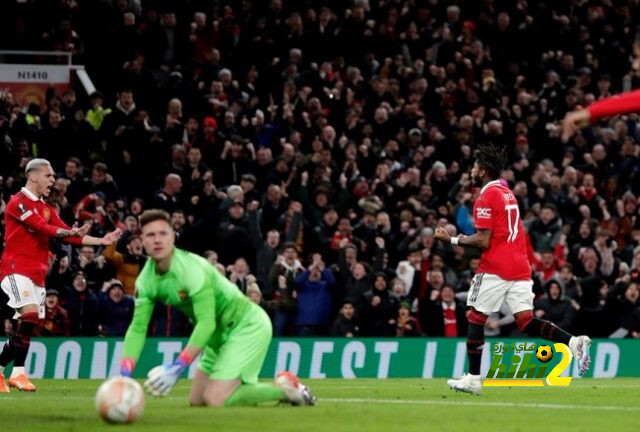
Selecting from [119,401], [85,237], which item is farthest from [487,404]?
[85,237]

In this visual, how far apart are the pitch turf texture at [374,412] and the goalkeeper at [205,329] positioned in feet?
0.58

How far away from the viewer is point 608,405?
1335 cm

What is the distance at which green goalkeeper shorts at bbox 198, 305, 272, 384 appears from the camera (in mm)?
11695

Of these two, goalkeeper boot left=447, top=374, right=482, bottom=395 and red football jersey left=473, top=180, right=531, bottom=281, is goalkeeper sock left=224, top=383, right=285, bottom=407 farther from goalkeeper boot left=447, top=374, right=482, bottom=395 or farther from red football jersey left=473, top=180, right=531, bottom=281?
red football jersey left=473, top=180, right=531, bottom=281

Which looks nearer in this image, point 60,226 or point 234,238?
point 60,226

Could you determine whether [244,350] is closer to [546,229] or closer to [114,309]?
[114,309]

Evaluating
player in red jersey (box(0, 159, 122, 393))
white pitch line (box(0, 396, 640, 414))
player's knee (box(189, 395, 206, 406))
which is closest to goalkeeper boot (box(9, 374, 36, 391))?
player in red jersey (box(0, 159, 122, 393))

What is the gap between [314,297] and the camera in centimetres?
2238

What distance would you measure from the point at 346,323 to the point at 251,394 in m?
10.7

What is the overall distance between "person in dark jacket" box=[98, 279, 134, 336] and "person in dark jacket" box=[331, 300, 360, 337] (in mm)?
3311

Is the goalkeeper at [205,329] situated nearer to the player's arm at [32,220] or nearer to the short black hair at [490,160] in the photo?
the short black hair at [490,160]

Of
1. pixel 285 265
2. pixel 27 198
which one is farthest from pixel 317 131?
pixel 27 198

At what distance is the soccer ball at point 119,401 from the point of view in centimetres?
1051

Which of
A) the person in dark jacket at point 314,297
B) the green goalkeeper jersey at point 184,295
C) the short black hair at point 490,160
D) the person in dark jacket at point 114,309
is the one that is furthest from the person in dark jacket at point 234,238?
the green goalkeeper jersey at point 184,295
